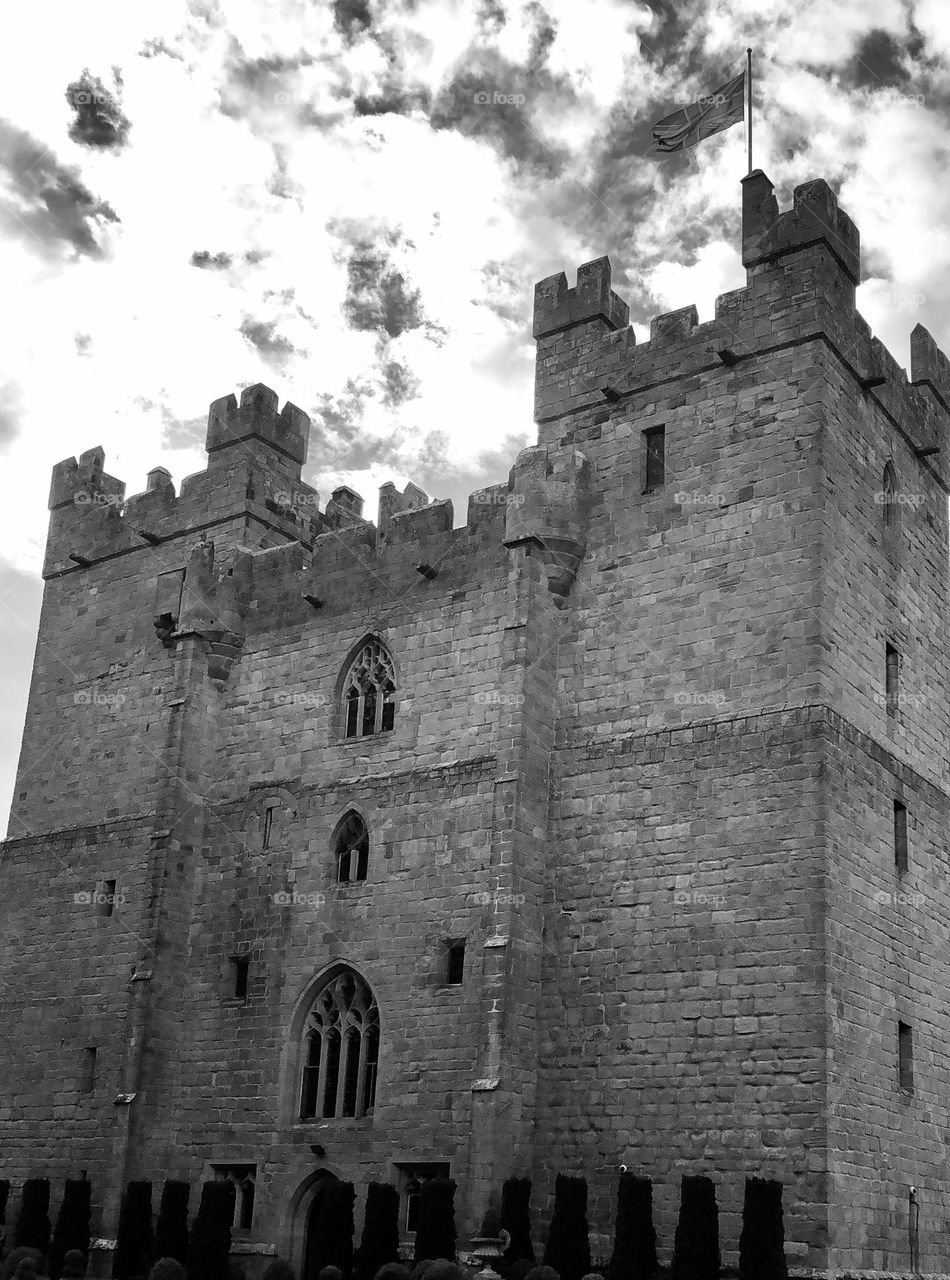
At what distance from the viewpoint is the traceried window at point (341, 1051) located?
22.0 meters

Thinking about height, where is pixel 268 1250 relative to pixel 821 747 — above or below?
below

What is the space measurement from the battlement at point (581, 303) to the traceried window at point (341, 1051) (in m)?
11.0

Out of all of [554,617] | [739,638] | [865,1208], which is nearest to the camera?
[865,1208]

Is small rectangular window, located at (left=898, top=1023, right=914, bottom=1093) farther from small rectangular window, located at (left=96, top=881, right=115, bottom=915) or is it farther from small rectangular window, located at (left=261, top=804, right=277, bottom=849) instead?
small rectangular window, located at (left=96, top=881, right=115, bottom=915)

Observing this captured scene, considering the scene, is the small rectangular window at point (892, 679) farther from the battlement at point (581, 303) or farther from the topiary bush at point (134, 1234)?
the topiary bush at point (134, 1234)

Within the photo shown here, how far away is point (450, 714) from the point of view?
22906 millimetres

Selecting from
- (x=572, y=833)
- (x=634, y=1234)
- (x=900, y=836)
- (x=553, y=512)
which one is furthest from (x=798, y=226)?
(x=634, y=1234)

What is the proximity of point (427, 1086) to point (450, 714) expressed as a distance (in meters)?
5.53

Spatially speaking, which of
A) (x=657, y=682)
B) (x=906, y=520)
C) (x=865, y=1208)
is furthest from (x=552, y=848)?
(x=906, y=520)

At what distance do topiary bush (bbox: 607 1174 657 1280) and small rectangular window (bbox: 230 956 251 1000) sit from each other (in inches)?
323

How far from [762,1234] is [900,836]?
6.45 m

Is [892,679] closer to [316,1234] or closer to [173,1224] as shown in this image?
[316,1234]

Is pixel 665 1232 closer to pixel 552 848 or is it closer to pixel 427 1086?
pixel 427 1086

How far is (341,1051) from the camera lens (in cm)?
2225
